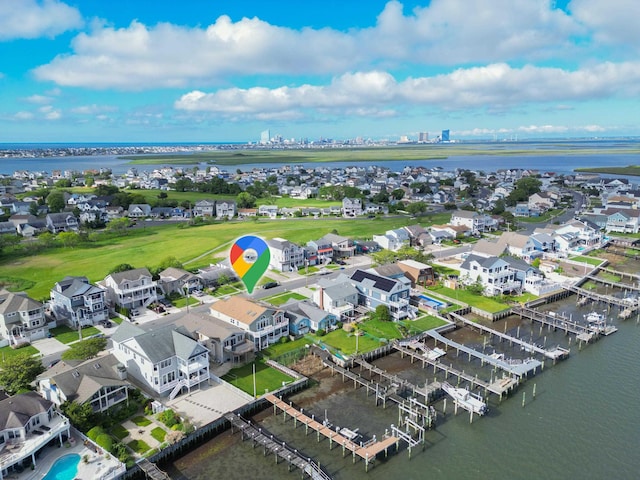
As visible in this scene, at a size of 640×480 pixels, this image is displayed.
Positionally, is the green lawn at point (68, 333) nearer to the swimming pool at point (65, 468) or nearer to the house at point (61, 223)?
the swimming pool at point (65, 468)

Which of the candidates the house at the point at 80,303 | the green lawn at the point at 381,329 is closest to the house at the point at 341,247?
the green lawn at the point at 381,329

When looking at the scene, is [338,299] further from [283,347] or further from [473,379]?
[473,379]

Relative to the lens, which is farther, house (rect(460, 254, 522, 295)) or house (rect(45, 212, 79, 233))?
house (rect(45, 212, 79, 233))

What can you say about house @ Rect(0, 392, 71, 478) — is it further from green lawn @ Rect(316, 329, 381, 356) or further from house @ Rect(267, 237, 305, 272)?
house @ Rect(267, 237, 305, 272)

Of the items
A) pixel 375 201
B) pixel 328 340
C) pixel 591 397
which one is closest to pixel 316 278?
pixel 328 340

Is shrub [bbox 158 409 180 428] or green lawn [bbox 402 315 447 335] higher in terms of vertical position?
shrub [bbox 158 409 180 428]

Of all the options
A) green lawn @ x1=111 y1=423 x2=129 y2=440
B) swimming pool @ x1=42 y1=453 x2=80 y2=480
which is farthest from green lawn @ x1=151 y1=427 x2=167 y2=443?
swimming pool @ x1=42 y1=453 x2=80 y2=480

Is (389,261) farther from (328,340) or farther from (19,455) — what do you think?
(19,455)
